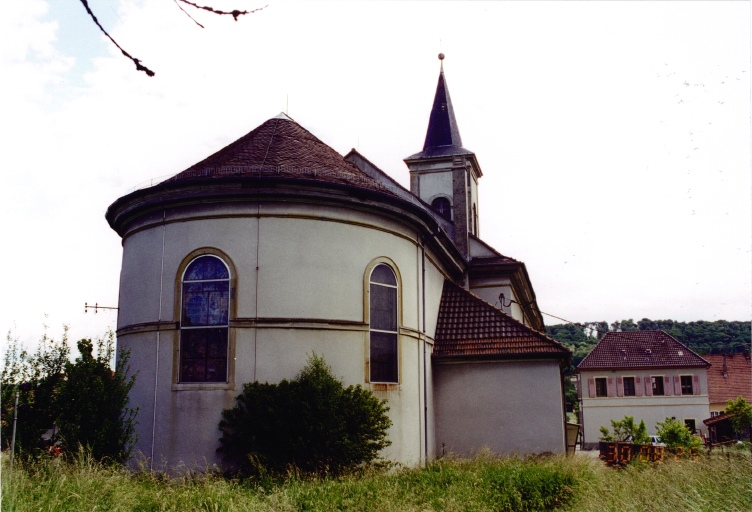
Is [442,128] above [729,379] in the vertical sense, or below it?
above

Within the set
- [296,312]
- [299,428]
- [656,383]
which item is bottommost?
[299,428]

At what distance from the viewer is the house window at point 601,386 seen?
56.0m

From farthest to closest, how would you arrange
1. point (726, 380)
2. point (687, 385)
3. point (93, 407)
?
1. point (726, 380)
2. point (687, 385)
3. point (93, 407)

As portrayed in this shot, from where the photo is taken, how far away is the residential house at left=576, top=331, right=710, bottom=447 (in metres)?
53.9

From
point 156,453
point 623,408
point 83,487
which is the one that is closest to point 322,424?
point 156,453

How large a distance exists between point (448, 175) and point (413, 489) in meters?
16.1

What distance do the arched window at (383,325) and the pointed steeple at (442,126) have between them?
13058 mm

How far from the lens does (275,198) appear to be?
14578 millimetres

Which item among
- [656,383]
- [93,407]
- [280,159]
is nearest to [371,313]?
[280,159]

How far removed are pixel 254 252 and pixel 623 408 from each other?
4770 cm

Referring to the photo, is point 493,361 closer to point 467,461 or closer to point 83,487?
point 467,461

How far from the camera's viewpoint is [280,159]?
613 inches

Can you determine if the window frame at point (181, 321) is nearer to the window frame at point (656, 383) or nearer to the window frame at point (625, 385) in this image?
the window frame at point (625, 385)

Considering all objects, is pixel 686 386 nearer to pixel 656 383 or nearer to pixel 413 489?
pixel 656 383
